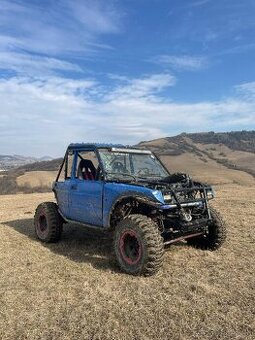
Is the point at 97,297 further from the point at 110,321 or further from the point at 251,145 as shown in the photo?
the point at 251,145

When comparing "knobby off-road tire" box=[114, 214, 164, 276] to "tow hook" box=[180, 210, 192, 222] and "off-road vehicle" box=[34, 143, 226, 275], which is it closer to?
"off-road vehicle" box=[34, 143, 226, 275]

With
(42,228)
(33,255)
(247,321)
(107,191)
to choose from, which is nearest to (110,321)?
(247,321)

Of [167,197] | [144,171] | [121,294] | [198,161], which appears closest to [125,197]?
[167,197]

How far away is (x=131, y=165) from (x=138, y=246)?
2.01 metres

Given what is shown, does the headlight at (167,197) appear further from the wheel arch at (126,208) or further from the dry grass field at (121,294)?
the dry grass field at (121,294)

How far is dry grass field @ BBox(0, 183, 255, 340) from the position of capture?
15.3 feet

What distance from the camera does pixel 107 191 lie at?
7391 millimetres

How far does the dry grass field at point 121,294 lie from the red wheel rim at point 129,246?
0.29m

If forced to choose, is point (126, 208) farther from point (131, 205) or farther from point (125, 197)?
point (125, 197)

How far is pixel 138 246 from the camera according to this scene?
6.70 meters

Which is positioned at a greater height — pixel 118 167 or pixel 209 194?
pixel 118 167

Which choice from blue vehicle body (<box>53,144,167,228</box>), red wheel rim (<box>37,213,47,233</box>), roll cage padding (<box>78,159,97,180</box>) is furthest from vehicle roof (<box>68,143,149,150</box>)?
red wheel rim (<box>37,213,47,233</box>)

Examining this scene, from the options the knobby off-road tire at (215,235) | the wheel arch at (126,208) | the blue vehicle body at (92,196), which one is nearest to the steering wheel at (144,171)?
the blue vehicle body at (92,196)

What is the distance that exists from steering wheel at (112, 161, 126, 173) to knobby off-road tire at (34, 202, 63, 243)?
1897mm
